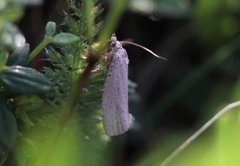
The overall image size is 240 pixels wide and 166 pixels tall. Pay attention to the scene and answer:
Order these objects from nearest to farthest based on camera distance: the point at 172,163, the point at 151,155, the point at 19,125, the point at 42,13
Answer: the point at 19,125
the point at 172,163
the point at 151,155
the point at 42,13

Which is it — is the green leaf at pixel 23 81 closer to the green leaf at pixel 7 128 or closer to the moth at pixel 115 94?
the green leaf at pixel 7 128

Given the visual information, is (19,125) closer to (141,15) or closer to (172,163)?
(172,163)

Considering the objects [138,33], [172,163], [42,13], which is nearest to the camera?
[172,163]

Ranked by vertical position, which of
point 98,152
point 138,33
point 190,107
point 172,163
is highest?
point 98,152

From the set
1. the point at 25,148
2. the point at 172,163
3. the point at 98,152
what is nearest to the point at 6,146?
the point at 25,148

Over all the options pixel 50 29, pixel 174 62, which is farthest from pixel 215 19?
pixel 50 29
